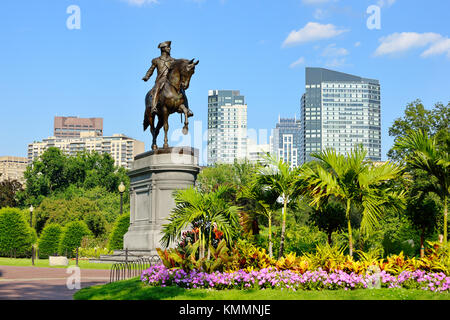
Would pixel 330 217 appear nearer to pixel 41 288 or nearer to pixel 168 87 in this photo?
pixel 41 288

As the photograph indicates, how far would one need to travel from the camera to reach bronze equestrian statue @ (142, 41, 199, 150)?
23.0 m

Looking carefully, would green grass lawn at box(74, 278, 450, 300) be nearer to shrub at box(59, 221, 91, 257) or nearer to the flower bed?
the flower bed

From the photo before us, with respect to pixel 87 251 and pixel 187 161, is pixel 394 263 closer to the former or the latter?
pixel 187 161

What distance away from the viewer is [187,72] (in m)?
22.8

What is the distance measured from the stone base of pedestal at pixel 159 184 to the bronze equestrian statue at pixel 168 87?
938 mm

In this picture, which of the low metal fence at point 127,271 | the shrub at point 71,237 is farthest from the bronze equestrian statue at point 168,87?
the shrub at point 71,237

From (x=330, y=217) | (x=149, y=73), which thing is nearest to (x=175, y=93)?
(x=149, y=73)

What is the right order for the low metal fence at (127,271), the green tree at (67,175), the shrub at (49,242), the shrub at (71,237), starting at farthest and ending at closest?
the green tree at (67,175)
the shrub at (49,242)
the shrub at (71,237)
the low metal fence at (127,271)

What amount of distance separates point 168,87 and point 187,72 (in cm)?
107

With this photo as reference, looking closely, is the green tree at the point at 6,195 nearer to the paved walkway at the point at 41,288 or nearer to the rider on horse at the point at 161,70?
the rider on horse at the point at 161,70

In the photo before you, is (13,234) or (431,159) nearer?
(431,159)

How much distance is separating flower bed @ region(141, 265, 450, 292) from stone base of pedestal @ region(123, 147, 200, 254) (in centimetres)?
944

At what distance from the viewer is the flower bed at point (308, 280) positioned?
1170 centimetres

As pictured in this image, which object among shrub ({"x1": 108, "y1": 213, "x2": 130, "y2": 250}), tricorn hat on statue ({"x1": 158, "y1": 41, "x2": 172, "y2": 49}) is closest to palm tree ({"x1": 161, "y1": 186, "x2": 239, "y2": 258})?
tricorn hat on statue ({"x1": 158, "y1": 41, "x2": 172, "y2": 49})
